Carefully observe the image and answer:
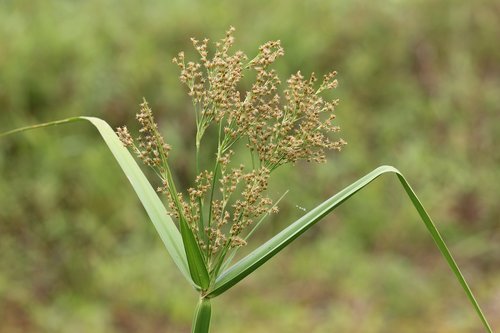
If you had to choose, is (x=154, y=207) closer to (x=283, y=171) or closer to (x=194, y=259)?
(x=194, y=259)

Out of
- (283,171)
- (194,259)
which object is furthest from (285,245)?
(283,171)

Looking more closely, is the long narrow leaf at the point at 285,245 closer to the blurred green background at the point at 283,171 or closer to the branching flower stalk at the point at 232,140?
the branching flower stalk at the point at 232,140

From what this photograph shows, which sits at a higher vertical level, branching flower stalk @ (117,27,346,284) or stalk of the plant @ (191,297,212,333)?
branching flower stalk @ (117,27,346,284)

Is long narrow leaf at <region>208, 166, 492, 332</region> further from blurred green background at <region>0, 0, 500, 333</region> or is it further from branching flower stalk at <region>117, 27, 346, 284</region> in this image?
blurred green background at <region>0, 0, 500, 333</region>

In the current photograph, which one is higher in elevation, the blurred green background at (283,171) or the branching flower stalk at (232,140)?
the branching flower stalk at (232,140)

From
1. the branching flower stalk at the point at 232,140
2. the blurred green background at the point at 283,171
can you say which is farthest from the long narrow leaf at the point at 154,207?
Answer: the blurred green background at the point at 283,171

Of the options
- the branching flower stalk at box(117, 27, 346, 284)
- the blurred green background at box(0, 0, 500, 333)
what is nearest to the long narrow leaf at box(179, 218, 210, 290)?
the branching flower stalk at box(117, 27, 346, 284)

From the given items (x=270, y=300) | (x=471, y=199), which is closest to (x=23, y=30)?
(x=270, y=300)

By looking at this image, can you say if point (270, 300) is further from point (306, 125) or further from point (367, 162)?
point (306, 125)
